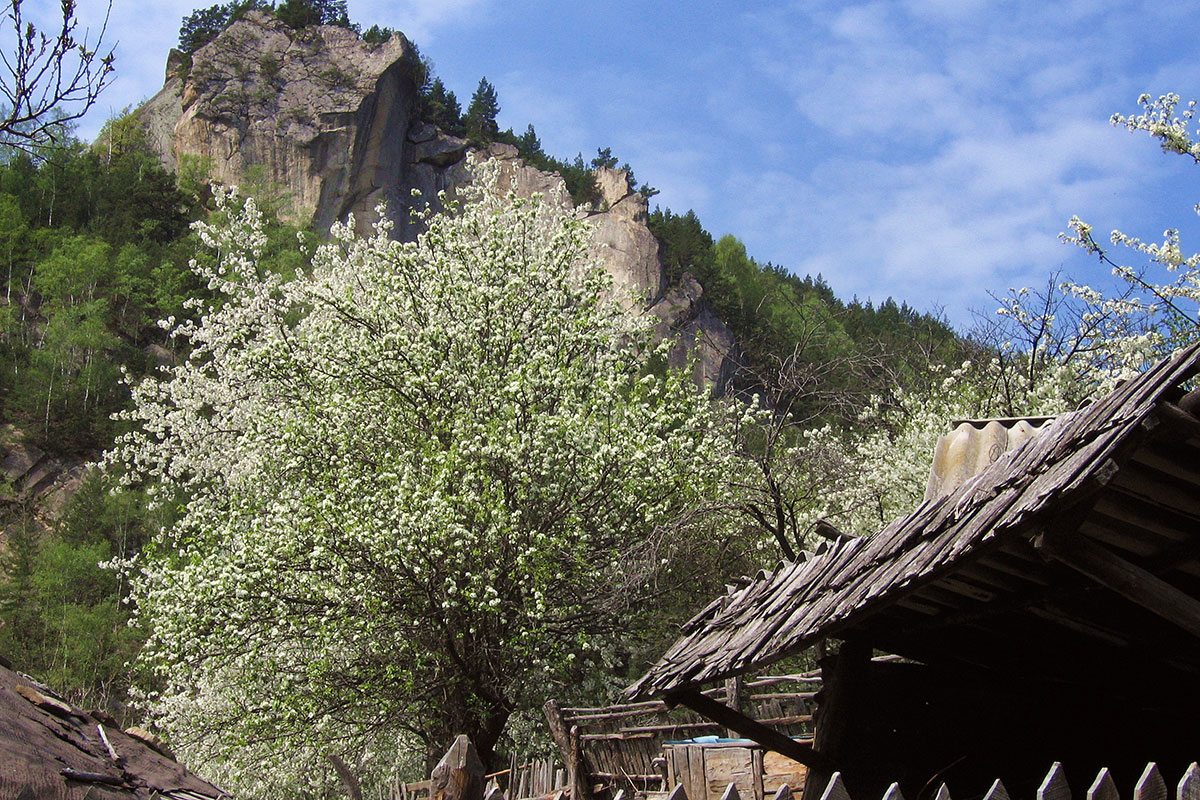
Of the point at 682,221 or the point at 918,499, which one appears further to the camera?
the point at 682,221

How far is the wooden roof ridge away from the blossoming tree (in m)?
7.52

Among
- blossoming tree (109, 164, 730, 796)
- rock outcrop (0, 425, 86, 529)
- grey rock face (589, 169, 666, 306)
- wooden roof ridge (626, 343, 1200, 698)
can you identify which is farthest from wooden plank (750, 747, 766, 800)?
grey rock face (589, 169, 666, 306)

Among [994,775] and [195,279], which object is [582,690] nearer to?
[994,775]

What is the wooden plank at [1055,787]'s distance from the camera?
9.66ft

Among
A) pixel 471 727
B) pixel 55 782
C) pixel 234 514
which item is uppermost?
pixel 234 514

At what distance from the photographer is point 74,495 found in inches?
1700

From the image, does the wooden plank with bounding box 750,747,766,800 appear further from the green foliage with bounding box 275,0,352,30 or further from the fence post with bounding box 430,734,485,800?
the green foliage with bounding box 275,0,352,30

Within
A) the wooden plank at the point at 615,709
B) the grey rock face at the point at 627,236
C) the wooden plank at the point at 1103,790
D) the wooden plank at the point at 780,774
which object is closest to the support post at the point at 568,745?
the wooden plank at the point at 615,709

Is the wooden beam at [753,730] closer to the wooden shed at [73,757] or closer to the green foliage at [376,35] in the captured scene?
the wooden shed at [73,757]

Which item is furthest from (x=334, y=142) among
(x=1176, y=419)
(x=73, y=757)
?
(x=1176, y=419)

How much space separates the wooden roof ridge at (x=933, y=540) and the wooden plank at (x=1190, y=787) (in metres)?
0.96

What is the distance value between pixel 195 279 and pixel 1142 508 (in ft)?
201

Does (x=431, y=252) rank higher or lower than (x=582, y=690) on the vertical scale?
higher

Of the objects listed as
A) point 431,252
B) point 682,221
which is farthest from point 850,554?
point 682,221
